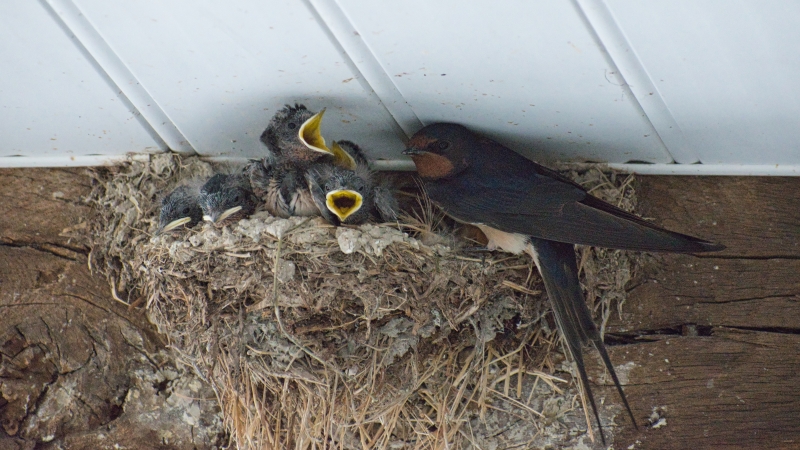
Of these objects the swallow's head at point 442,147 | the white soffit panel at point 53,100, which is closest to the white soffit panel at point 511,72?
the swallow's head at point 442,147

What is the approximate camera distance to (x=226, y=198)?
8.79 ft

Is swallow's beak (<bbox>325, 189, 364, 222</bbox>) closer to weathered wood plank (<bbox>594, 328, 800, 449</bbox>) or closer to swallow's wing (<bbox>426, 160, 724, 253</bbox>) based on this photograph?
swallow's wing (<bbox>426, 160, 724, 253</bbox>)

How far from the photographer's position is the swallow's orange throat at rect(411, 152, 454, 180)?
2.56 m

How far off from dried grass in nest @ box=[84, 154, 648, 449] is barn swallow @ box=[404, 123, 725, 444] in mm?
124

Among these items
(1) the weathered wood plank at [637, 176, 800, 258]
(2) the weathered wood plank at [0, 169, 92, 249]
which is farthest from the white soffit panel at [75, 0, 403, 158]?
(1) the weathered wood plank at [637, 176, 800, 258]

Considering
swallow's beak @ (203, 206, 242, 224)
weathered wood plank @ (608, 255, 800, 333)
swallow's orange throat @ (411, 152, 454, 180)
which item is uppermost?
swallow's beak @ (203, 206, 242, 224)

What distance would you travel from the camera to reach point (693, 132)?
230 centimetres

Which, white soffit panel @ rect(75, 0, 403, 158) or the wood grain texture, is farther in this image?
the wood grain texture

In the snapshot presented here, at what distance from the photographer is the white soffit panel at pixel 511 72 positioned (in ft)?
6.29

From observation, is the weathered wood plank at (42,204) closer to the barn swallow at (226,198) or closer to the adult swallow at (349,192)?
the barn swallow at (226,198)

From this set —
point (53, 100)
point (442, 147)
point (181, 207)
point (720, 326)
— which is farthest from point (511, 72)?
point (53, 100)

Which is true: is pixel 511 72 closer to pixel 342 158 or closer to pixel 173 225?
pixel 342 158

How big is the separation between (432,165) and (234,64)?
2.61ft

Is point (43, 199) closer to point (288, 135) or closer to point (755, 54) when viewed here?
point (288, 135)
